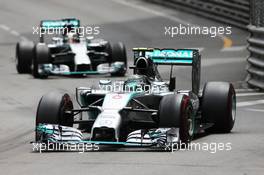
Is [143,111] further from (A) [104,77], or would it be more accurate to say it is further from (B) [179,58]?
(A) [104,77]

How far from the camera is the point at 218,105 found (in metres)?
14.8

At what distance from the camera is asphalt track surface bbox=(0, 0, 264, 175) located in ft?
37.7

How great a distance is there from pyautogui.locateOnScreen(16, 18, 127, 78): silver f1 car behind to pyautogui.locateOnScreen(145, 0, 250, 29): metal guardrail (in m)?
12.6

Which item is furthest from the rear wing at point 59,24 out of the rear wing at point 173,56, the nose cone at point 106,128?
the nose cone at point 106,128

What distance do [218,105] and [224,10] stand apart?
2465cm

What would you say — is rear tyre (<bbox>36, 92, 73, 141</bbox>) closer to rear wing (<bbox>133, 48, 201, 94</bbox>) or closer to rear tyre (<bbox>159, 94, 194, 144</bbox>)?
rear tyre (<bbox>159, 94, 194, 144</bbox>)

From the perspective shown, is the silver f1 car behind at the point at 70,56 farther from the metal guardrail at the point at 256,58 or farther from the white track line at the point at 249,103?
the white track line at the point at 249,103

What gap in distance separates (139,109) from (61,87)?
9.75m

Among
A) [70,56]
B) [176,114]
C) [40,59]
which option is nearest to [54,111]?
[176,114]

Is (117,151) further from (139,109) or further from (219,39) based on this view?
(219,39)

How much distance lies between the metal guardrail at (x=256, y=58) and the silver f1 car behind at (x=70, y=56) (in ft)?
13.0

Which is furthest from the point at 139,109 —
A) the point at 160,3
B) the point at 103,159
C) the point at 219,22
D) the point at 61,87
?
the point at 160,3

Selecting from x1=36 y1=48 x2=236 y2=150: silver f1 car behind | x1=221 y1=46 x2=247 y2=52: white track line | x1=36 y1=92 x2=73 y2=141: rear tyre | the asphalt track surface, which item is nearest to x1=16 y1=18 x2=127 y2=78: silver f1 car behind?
the asphalt track surface

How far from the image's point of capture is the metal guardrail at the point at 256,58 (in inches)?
871
